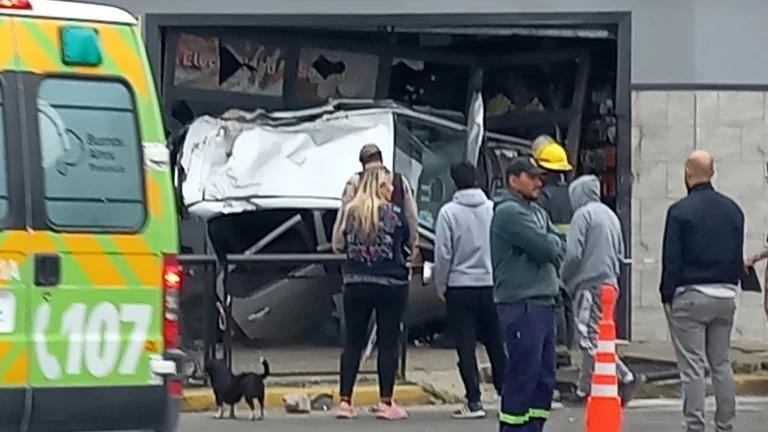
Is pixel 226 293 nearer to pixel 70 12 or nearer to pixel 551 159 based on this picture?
pixel 551 159

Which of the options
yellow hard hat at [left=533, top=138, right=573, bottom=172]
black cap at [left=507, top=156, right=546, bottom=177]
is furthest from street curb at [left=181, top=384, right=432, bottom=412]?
black cap at [left=507, top=156, right=546, bottom=177]

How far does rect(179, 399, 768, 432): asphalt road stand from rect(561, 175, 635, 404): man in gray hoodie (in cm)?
36

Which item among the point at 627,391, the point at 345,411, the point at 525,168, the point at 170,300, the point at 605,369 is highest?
the point at 525,168

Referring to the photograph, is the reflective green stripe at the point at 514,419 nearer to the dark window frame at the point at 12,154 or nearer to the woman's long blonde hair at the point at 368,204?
the woman's long blonde hair at the point at 368,204

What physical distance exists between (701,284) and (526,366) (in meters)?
1.75

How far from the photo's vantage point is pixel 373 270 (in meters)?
11.8

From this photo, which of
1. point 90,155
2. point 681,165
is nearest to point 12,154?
point 90,155

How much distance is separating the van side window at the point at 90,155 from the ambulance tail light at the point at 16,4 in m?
0.36

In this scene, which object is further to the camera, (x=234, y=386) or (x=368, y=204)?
(x=234, y=386)

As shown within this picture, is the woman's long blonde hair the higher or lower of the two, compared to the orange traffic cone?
higher

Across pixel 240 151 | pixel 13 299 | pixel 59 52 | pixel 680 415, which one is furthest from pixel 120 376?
pixel 240 151

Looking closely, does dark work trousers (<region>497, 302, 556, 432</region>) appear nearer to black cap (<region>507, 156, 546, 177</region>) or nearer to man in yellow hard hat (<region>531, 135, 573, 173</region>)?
black cap (<region>507, 156, 546, 177</region>)

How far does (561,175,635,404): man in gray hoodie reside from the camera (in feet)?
39.5

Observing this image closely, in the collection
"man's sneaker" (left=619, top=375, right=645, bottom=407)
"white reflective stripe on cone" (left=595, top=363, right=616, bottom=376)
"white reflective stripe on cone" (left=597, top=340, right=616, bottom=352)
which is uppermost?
"white reflective stripe on cone" (left=597, top=340, right=616, bottom=352)
